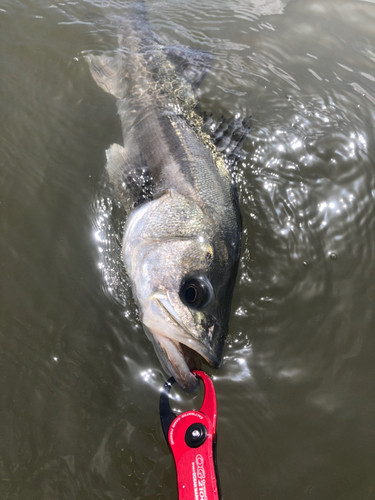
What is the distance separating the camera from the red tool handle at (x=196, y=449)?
1.72m

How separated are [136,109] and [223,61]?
5.10ft

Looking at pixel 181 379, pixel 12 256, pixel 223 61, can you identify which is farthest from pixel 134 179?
pixel 223 61

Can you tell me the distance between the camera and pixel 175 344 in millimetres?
2078

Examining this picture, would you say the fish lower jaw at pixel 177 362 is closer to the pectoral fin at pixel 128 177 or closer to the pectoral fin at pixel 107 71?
the pectoral fin at pixel 128 177

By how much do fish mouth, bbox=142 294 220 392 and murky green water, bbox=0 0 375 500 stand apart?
297 mm

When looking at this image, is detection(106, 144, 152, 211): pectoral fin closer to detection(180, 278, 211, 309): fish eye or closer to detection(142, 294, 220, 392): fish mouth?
detection(180, 278, 211, 309): fish eye

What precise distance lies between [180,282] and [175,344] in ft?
1.31

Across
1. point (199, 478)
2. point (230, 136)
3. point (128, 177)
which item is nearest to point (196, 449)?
point (199, 478)

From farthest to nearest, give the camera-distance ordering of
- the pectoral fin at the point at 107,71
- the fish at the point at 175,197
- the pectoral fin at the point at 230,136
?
1. the pectoral fin at the point at 107,71
2. the pectoral fin at the point at 230,136
3. the fish at the point at 175,197

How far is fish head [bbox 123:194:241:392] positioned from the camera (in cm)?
204

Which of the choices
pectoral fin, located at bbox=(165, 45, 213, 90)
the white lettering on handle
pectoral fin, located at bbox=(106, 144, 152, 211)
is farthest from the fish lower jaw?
pectoral fin, located at bbox=(165, 45, 213, 90)

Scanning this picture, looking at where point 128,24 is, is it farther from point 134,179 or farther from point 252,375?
Answer: point 252,375

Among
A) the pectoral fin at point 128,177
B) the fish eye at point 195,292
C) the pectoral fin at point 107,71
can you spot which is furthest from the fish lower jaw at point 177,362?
the pectoral fin at point 107,71

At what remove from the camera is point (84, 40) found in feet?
13.9
